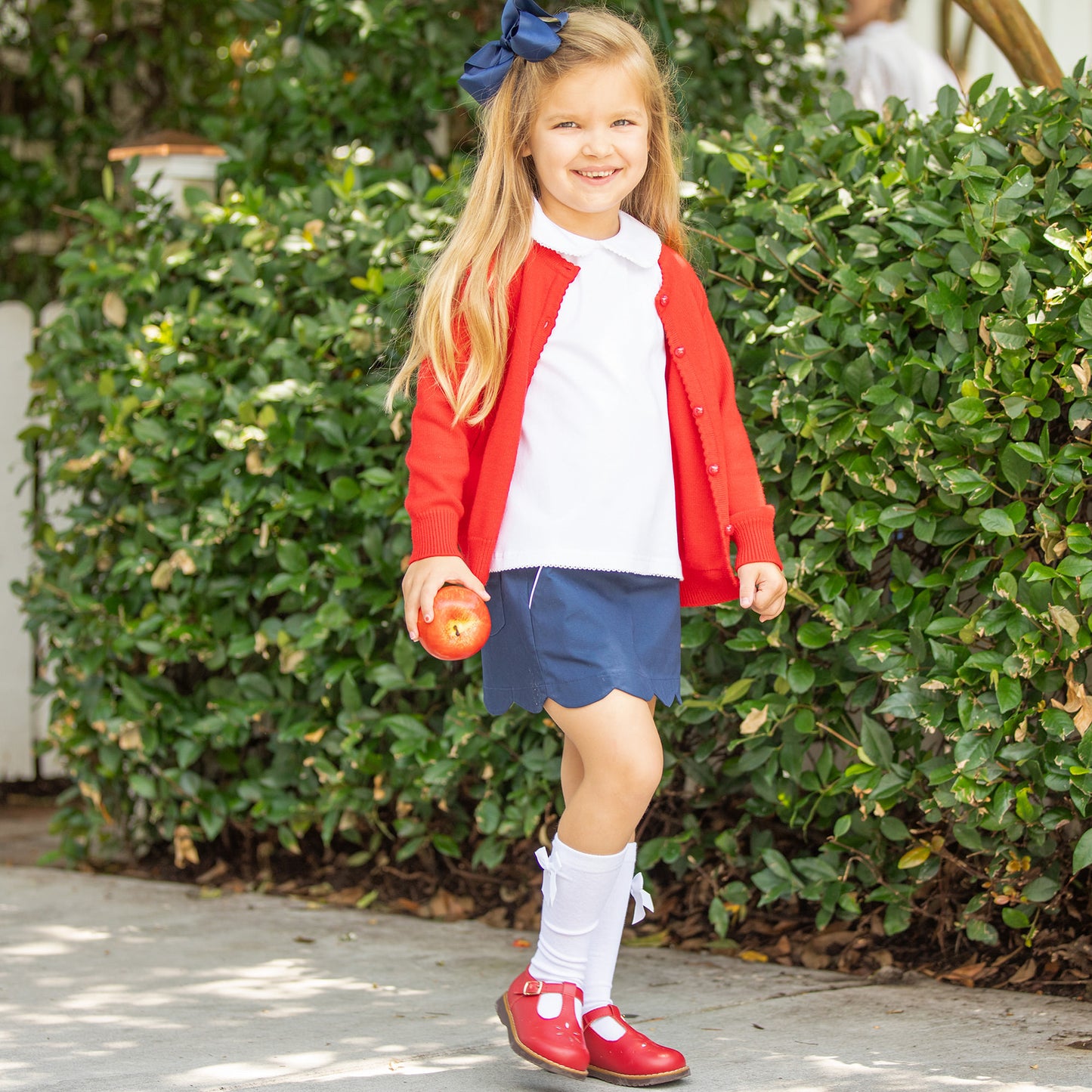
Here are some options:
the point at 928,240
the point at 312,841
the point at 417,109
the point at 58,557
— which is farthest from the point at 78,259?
the point at 928,240

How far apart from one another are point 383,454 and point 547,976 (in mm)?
1475

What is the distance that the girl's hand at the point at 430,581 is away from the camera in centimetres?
225

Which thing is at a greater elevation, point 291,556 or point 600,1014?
point 291,556

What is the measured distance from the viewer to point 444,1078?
7.84 ft

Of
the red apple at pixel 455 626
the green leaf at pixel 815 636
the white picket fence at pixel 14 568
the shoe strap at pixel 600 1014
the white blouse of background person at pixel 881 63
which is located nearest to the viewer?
the red apple at pixel 455 626

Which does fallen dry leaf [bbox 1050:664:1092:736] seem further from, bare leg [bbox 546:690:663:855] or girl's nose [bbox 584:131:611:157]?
girl's nose [bbox 584:131:611:157]

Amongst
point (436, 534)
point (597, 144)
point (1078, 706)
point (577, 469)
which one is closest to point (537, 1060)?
point (436, 534)

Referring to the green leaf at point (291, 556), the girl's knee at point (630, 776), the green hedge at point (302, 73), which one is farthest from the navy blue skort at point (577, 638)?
the green hedge at point (302, 73)

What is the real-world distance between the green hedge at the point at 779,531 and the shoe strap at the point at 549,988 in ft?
2.49

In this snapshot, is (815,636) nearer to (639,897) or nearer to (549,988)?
(639,897)

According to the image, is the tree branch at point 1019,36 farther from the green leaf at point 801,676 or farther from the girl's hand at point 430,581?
the girl's hand at point 430,581

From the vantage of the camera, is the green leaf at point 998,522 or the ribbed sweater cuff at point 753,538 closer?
the ribbed sweater cuff at point 753,538

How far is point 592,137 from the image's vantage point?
239 centimetres

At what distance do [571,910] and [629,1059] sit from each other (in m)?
0.26
